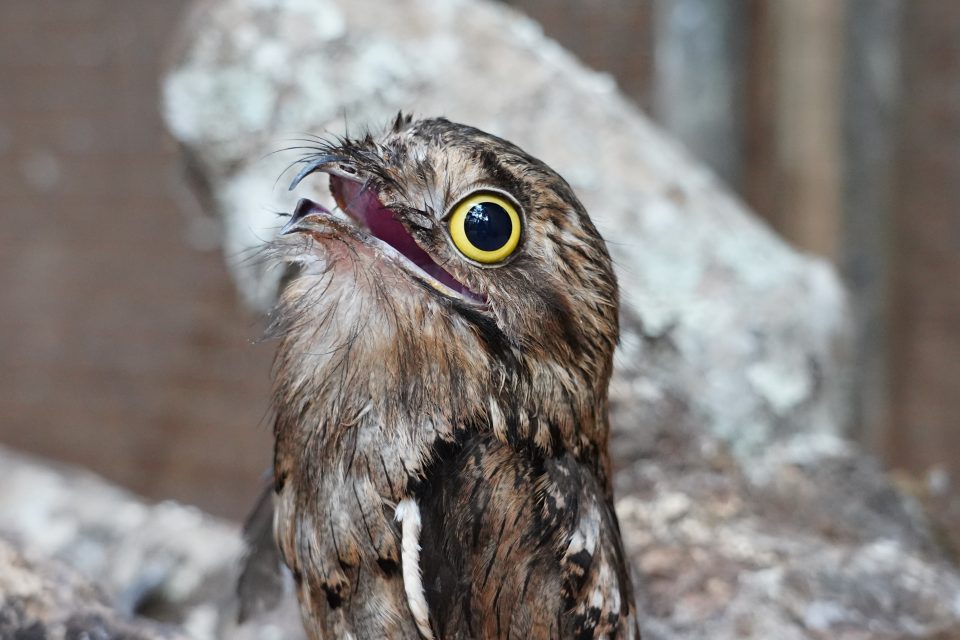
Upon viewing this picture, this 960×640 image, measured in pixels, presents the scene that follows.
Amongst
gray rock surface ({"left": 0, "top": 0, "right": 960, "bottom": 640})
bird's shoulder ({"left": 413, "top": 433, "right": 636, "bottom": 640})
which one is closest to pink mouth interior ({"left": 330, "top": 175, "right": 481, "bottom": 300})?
bird's shoulder ({"left": 413, "top": 433, "right": 636, "bottom": 640})

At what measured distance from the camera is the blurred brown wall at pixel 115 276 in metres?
4.40

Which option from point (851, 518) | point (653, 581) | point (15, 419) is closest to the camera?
point (653, 581)

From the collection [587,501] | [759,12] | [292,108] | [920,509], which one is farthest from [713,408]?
[759,12]

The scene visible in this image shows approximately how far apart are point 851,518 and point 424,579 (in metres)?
1.43

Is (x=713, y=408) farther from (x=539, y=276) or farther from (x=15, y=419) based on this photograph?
(x=15, y=419)

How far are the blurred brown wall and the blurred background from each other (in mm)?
11

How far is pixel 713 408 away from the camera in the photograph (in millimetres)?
2385

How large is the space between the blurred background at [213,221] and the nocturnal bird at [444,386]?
1533 mm

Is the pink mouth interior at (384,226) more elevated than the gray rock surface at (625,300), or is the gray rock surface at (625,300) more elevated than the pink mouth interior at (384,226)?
the gray rock surface at (625,300)

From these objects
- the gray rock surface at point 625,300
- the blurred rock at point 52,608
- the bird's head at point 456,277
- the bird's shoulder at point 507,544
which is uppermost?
the gray rock surface at point 625,300

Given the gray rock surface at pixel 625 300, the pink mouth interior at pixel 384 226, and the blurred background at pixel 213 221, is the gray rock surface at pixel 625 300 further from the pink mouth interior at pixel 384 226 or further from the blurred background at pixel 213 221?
the pink mouth interior at pixel 384 226

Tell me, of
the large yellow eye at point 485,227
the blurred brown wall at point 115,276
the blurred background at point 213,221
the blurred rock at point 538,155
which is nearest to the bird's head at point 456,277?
the large yellow eye at point 485,227

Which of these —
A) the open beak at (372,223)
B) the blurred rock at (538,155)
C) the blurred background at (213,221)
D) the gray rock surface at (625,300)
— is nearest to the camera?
the open beak at (372,223)

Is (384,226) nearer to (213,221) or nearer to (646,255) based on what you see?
(646,255)
